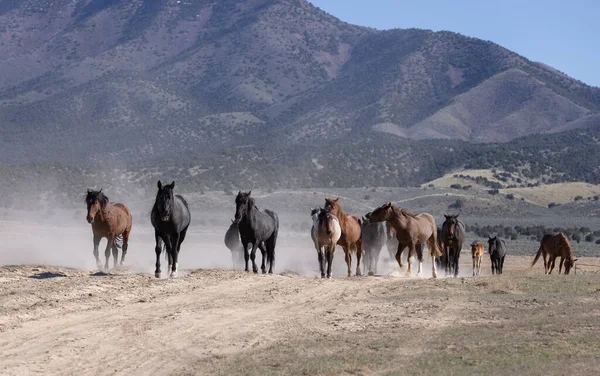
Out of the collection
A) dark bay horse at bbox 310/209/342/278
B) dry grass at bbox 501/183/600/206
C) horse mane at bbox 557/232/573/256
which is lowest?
horse mane at bbox 557/232/573/256

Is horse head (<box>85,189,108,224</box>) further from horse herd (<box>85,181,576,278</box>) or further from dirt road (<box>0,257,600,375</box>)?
dirt road (<box>0,257,600,375</box>)

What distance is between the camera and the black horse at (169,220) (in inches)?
867

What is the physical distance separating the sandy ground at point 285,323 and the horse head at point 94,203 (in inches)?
71.8

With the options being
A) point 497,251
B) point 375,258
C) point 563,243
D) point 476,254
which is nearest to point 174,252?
point 375,258

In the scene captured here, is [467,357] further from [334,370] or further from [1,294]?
[1,294]

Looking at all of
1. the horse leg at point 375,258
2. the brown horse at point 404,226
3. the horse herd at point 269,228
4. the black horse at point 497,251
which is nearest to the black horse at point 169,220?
the horse herd at point 269,228

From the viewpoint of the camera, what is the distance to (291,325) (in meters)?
16.0

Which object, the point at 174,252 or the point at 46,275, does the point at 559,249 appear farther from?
the point at 46,275

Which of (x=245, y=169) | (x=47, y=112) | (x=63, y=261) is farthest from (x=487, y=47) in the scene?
(x=63, y=261)

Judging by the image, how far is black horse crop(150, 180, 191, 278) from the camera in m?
22.0

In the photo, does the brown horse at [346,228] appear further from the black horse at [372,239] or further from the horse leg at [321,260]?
the black horse at [372,239]

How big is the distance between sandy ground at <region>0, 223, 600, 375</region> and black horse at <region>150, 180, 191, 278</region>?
0.72 metres

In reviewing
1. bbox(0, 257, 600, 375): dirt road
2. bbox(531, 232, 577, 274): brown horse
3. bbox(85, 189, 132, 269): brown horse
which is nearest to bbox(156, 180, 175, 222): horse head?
bbox(0, 257, 600, 375): dirt road

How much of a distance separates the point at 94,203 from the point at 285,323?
10.1 metres
